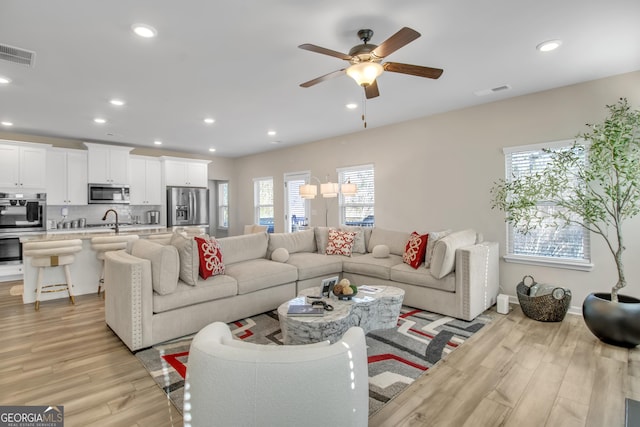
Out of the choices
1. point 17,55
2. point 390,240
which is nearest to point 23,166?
point 17,55

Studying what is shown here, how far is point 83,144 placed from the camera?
251 inches

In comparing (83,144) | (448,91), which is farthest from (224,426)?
(83,144)

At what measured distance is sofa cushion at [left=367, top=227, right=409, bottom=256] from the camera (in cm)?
481

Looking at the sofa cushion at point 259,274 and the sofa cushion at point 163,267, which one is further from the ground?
the sofa cushion at point 163,267

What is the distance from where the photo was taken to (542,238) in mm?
4062

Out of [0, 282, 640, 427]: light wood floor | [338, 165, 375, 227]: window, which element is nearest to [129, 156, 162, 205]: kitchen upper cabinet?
[0, 282, 640, 427]: light wood floor

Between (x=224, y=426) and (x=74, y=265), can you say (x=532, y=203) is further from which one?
(x=74, y=265)

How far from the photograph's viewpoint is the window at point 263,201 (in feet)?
26.6

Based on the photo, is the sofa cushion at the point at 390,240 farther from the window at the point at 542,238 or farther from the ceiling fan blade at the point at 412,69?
Answer: the ceiling fan blade at the point at 412,69

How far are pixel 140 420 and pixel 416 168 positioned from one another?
4750 millimetres

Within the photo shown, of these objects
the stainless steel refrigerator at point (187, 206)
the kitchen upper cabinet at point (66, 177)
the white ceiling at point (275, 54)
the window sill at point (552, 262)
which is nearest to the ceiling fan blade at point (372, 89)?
the white ceiling at point (275, 54)

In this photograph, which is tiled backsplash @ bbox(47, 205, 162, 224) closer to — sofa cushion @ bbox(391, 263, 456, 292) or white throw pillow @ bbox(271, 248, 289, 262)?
white throw pillow @ bbox(271, 248, 289, 262)

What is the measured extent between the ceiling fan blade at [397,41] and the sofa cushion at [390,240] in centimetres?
300

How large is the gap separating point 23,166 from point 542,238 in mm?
8372
